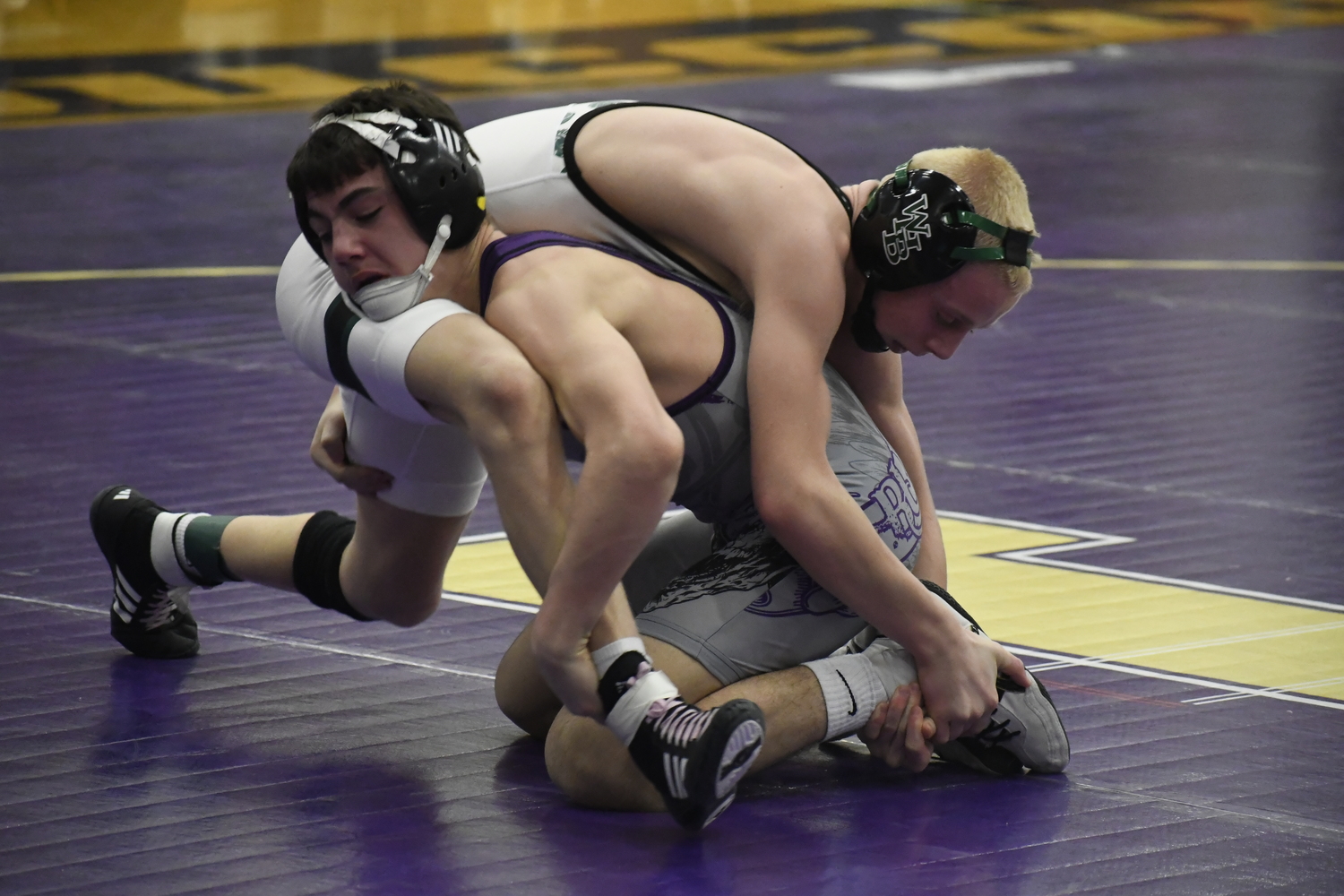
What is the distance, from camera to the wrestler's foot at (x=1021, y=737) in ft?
11.3

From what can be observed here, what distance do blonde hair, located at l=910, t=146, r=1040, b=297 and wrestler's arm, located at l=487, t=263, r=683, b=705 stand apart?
25.6 inches

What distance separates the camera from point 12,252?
7754 mm

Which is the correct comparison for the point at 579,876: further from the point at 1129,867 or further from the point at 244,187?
the point at 244,187

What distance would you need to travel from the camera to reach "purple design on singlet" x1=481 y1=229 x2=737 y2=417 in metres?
3.38

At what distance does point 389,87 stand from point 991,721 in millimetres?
1408

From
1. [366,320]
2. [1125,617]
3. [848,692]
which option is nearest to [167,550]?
[366,320]

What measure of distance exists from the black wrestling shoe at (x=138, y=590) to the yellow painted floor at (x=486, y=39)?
701 cm

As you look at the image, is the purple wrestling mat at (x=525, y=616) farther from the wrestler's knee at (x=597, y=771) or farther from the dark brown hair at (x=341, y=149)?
the dark brown hair at (x=341, y=149)

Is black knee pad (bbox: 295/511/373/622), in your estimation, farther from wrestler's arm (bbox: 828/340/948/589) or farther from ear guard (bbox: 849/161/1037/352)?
ear guard (bbox: 849/161/1037/352)

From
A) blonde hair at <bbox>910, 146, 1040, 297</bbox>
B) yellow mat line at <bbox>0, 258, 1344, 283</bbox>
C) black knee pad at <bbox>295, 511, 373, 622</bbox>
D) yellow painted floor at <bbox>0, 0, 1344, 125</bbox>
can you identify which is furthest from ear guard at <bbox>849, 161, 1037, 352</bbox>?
yellow painted floor at <bbox>0, 0, 1344, 125</bbox>

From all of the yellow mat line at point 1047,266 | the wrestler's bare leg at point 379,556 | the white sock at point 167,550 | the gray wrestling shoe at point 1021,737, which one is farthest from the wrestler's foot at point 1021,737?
the yellow mat line at point 1047,266

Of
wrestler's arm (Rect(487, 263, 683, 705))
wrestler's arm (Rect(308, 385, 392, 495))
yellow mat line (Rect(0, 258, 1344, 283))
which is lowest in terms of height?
yellow mat line (Rect(0, 258, 1344, 283))

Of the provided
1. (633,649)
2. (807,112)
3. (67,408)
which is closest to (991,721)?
(633,649)

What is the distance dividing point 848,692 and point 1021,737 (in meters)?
0.29
